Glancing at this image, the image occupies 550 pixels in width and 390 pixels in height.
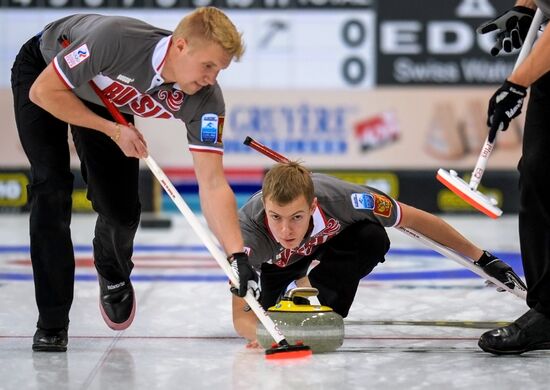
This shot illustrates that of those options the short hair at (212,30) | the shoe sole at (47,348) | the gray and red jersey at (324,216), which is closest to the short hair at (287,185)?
the gray and red jersey at (324,216)

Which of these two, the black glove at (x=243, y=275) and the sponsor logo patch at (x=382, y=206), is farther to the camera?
the sponsor logo patch at (x=382, y=206)

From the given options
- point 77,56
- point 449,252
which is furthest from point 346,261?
point 77,56

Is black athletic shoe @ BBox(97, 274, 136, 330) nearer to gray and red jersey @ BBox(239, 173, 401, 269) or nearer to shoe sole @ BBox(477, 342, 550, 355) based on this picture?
gray and red jersey @ BBox(239, 173, 401, 269)

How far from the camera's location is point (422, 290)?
14.5 feet

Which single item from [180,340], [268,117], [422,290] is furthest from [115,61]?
[268,117]

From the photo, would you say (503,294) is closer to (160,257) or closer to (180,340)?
(180,340)

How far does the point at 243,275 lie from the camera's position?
112 inches

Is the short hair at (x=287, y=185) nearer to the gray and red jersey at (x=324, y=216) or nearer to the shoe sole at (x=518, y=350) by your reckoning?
the gray and red jersey at (x=324, y=216)

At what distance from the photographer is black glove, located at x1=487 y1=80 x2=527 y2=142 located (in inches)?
118

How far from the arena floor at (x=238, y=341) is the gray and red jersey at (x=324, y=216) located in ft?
1.01

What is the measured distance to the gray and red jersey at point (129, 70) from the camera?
2998mm

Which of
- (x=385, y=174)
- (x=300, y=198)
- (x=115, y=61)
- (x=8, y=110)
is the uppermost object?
(x=115, y=61)

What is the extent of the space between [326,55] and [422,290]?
14.3ft

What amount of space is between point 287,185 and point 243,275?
0.37 meters
